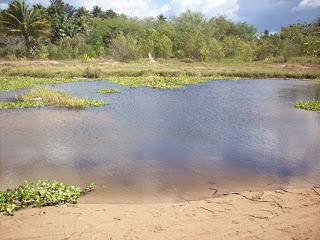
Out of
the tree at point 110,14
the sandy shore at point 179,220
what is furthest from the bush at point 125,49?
the sandy shore at point 179,220

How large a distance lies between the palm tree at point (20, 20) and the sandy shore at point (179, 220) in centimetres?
3155

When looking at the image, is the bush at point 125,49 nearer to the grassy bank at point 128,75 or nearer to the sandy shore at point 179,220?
the grassy bank at point 128,75

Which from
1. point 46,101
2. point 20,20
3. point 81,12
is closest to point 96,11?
point 81,12

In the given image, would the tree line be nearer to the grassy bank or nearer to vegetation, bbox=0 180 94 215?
the grassy bank

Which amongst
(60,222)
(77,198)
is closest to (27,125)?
(77,198)

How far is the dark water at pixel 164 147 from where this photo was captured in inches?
228

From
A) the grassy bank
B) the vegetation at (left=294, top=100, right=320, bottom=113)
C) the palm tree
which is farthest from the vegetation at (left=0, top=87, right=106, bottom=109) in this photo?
the palm tree

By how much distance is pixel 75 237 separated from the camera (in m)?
3.81

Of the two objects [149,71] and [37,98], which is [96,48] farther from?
[37,98]

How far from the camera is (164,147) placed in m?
7.96

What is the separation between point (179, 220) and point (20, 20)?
33591 millimetres

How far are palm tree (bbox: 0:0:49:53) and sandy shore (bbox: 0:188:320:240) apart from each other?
104 ft

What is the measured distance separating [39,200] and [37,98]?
10368 millimetres

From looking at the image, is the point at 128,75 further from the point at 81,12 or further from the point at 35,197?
the point at 81,12
